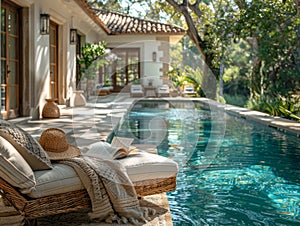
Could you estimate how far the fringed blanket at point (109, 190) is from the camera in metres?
2.98

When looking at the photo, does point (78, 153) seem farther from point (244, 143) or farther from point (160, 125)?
point (160, 125)

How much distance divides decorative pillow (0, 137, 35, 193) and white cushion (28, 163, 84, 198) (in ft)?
0.32

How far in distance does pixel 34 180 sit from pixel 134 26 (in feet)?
62.2

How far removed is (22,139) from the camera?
2877 mm

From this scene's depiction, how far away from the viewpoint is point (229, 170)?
543cm

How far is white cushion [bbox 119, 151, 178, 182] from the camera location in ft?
11.0

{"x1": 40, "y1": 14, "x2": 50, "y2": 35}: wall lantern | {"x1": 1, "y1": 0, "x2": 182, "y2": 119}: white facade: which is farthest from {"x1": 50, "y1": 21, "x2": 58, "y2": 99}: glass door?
{"x1": 40, "y1": 14, "x2": 50, "y2": 35}: wall lantern

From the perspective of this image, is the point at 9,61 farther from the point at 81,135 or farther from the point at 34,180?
the point at 34,180

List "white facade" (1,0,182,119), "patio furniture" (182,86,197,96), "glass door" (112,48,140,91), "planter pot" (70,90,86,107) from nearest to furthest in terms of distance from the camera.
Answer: "white facade" (1,0,182,119), "planter pot" (70,90,86,107), "patio furniture" (182,86,197,96), "glass door" (112,48,140,91)

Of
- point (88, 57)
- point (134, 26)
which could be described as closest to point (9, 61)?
point (88, 57)

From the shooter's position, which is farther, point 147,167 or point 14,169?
point 147,167

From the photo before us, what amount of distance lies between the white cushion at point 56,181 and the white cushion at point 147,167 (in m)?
0.50

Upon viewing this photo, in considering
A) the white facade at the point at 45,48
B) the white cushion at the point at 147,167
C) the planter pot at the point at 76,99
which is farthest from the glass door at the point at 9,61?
the white cushion at the point at 147,167

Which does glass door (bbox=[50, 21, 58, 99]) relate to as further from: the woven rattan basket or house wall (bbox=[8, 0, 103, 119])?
the woven rattan basket
